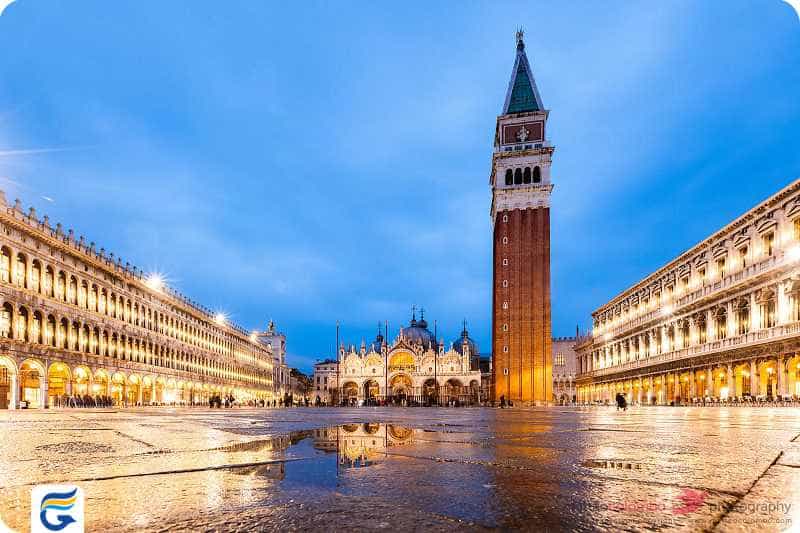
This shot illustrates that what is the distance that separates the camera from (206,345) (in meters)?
70.1

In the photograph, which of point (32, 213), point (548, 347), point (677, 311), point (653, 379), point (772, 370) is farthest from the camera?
point (548, 347)

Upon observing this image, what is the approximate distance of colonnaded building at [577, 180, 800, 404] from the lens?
26.8 m

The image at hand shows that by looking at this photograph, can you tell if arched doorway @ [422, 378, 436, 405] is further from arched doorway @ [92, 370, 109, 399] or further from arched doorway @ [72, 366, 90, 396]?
arched doorway @ [72, 366, 90, 396]

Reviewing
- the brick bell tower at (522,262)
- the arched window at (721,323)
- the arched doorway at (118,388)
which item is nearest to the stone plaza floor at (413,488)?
the arched window at (721,323)

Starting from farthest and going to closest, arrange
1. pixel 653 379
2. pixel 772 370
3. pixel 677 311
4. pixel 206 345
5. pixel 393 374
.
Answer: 1. pixel 393 374
2. pixel 206 345
3. pixel 653 379
4. pixel 677 311
5. pixel 772 370

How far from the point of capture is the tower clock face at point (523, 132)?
210ft

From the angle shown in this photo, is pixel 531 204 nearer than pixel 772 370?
No

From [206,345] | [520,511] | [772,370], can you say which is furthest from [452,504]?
[206,345]

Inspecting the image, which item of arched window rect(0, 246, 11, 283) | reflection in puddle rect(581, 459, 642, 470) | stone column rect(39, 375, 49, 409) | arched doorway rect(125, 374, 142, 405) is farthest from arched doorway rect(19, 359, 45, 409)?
reflection in puddle rect(581, 459, 642, 470)

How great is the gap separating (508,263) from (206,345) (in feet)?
135

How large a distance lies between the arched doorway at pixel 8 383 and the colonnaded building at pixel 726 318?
135 feet

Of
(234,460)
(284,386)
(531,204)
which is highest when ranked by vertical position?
(531,204)

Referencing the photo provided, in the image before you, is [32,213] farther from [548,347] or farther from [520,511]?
[548,347]

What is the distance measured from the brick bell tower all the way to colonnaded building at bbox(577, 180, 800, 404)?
9.11 m
